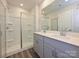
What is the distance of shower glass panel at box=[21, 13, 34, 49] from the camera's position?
3.96 metres

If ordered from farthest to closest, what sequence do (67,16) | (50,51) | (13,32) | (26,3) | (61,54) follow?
(26,3) → (13,32) → (67,16) → (50,51) → (61,54)

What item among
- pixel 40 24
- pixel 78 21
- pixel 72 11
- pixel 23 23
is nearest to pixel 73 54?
pixel 78 21

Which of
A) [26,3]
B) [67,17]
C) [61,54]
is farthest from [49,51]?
[26,3]

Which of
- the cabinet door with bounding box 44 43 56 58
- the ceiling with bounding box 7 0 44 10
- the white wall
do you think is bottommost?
the cabinet door with bounding box 44 43 56 58

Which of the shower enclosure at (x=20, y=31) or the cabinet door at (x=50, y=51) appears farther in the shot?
the shower enclosure at (x=20, y=31)

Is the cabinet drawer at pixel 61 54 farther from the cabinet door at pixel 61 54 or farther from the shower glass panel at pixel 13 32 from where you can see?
the shower glass panel at pixel 13 32

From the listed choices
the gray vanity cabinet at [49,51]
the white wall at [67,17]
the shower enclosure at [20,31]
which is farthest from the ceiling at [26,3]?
the gray vanity cabinet at [49,51]

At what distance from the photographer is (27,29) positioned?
4109 mm

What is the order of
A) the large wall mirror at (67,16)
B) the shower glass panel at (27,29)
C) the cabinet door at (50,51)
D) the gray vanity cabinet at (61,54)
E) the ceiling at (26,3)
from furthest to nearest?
1. the shower glass panel at (27,29)
2. the ceiling at (26,3)
3. the large wall mirror at (67,16)
4. the cabinet door at (50,51)
5. the gray vanity cabinet at (61,54)

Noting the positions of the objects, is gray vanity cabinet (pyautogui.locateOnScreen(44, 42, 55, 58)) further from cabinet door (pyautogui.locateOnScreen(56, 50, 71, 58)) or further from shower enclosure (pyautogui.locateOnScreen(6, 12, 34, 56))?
shower enclosure (pyautogui.locateOnScreen(6, 12, 34, 56))

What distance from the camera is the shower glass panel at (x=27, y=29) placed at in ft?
13.0

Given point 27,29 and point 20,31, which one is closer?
point 20,31

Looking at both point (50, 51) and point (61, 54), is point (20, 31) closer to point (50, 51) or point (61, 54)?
point (50, 51)

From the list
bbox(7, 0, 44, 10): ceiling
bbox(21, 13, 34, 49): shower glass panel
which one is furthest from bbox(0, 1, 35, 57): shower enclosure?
bbox(7, 0, 44, 10): ceiling
